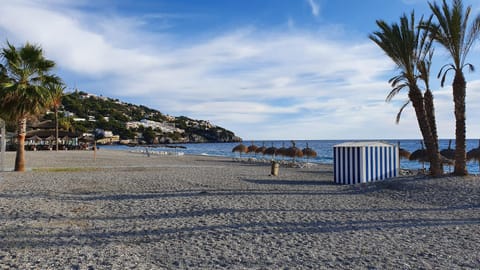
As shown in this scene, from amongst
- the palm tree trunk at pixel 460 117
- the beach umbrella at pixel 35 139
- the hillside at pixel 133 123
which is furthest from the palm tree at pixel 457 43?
the hillside at pixel 133 123

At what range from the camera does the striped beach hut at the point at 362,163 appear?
1295 centimetres

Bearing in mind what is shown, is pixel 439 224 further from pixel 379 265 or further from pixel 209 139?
pixel 209 139

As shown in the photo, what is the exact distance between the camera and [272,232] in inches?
239

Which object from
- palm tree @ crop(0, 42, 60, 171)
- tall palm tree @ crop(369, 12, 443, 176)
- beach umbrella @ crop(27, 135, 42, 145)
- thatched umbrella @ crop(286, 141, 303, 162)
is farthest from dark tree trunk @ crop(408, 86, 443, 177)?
beach umbrella @ crop(27, 135, 42, 145)

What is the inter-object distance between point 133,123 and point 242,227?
115834mm

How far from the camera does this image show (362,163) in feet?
42.4

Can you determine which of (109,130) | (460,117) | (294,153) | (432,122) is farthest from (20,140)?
(109,130)

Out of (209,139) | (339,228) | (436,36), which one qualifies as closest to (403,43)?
(436,36)

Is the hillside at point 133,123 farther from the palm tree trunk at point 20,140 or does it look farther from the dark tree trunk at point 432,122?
the dark tree trunk at point 432,122

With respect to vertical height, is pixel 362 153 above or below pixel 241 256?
above

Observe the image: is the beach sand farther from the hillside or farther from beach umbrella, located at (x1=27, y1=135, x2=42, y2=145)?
the hillside

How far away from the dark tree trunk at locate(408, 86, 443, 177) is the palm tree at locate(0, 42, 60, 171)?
12.6 metres

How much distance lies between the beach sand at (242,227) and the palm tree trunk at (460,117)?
0.67 meters

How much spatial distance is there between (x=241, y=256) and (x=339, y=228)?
2.20 metres
